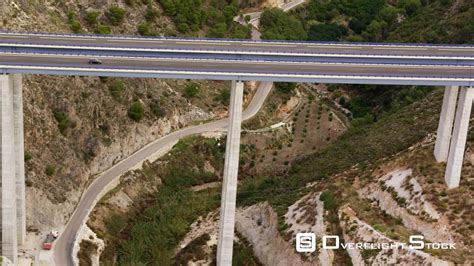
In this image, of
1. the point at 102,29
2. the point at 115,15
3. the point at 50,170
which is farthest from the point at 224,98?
the point at 50,170

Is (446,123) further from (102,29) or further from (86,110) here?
(102,29)

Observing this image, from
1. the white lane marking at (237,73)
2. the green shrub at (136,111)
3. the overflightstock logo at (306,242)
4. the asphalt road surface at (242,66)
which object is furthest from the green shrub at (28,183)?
the overflightstock logo at (306,242)

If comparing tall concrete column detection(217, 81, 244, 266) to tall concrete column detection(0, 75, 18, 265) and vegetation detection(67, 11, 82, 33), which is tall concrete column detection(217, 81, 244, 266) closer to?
tall concrete column detection(0, 75, 18, 265)

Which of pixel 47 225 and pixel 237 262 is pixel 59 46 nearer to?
pixel 47 225

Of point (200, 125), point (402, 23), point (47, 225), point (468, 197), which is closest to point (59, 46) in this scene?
point (47, 225)

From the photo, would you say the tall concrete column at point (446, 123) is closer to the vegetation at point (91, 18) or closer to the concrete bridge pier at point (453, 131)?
the concrete bridge pier at point (453, 131)

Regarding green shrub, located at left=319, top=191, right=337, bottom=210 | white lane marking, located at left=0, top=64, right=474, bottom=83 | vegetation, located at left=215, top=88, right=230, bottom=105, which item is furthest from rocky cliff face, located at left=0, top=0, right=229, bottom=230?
green shrub, located at left=319, top=191, right=337, bottom=210
